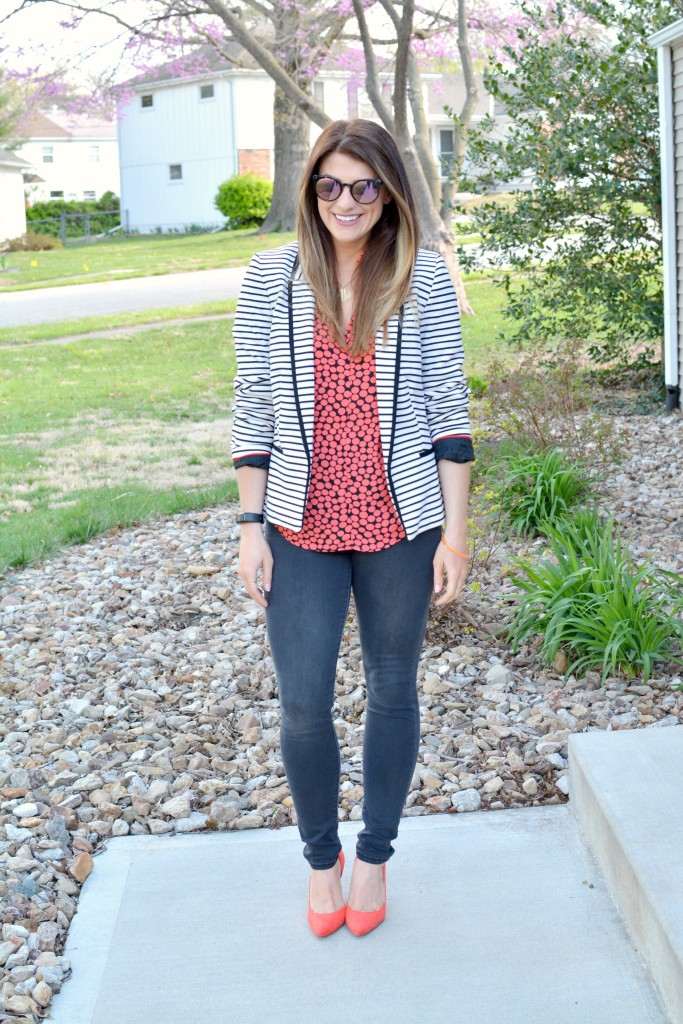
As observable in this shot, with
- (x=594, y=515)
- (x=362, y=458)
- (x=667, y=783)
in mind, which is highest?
(x=362, y=458)

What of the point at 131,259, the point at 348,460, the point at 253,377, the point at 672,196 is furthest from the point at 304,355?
the point at 131,259

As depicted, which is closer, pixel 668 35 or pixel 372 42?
pixel 668 35

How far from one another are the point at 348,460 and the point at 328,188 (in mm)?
559

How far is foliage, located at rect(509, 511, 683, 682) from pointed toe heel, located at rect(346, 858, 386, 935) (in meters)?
1.37

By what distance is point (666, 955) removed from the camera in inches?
87.7

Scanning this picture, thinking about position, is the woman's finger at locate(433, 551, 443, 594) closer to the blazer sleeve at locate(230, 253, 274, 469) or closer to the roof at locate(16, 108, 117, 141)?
the blazer sleeve at locate(230, 253, 274, 469)

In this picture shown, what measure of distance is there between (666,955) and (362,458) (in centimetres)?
115

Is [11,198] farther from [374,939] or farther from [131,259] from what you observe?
[374,939]

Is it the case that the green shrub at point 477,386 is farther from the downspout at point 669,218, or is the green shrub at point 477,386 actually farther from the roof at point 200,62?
the roof at point 200,62

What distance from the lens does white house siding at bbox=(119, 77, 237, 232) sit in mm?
35469

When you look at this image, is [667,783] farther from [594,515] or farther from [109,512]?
[109,512]

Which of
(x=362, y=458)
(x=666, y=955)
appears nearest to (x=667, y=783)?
(x=666, y=955)

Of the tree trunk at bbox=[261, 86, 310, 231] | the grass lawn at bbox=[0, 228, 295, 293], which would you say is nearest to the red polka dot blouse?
the grass lawn at bbox=[0, 228, 295, 293]

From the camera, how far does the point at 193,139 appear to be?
36625 millimetres
